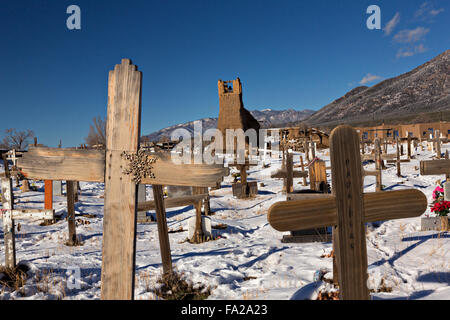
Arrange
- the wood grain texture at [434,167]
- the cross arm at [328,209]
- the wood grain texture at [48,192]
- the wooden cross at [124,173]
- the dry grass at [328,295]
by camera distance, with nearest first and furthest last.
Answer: the cross arm at [328,209] < the wooden cross at [124,173] < the dry grass at [328,295] < the wood grain texture at [434,167] < the wood grain texture at [48,192]

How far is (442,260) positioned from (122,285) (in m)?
4.64

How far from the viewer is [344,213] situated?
6.64 ft

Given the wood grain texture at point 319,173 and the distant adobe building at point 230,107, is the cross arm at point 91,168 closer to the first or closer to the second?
the wood grain texture at point 319,173

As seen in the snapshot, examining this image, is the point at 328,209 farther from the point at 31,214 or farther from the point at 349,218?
the point at 31,214

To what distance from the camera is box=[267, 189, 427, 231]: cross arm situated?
1970mm

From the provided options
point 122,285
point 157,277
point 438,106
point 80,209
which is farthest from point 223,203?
point 438,106

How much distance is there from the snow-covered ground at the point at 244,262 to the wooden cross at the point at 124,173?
1.80 m

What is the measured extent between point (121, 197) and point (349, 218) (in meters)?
1.75

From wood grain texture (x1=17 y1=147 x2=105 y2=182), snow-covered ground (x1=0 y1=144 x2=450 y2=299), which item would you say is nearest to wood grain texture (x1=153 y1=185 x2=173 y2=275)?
snow-covered ground (x1=0 y1=144 x2=450 y2=299)

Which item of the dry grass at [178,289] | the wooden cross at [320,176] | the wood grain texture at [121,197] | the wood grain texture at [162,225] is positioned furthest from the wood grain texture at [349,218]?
the wooden cross at [320,176]

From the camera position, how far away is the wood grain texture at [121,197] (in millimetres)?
2242

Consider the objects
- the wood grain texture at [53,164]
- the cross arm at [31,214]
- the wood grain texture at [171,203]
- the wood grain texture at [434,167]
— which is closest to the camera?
the wood grain texture at [53,164]
